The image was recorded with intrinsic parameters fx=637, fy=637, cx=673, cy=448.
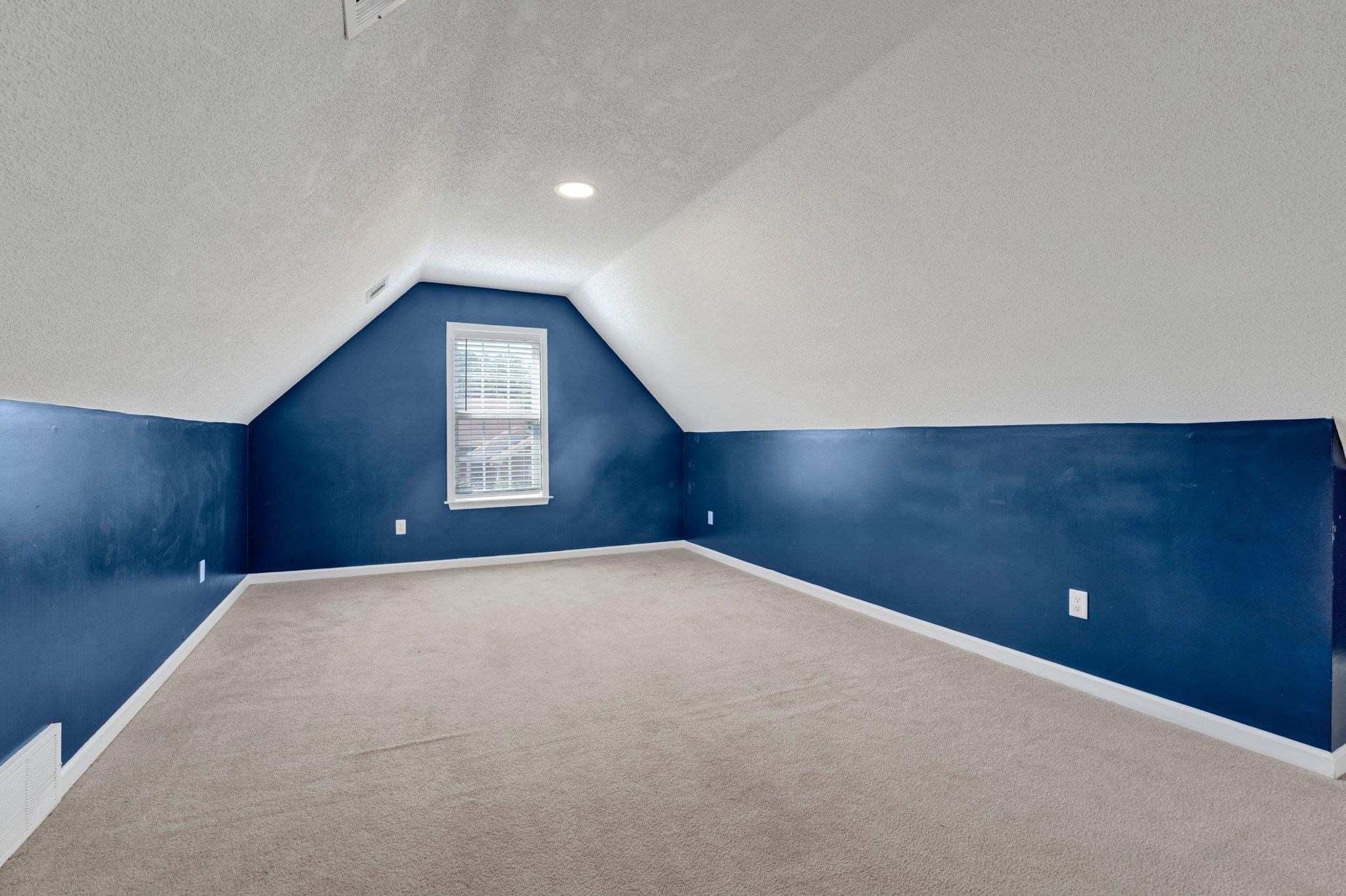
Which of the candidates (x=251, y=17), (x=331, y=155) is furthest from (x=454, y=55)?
(x=251, y=17)

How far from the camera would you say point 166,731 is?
2.24m

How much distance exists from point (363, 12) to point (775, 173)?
164 cm

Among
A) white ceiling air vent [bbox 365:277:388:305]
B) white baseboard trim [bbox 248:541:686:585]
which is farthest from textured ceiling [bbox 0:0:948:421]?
white baseboard trim [bbox 248:541:686:585]

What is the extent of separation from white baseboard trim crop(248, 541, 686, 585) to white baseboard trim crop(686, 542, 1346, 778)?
2338 mm

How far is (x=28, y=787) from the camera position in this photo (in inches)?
64.5

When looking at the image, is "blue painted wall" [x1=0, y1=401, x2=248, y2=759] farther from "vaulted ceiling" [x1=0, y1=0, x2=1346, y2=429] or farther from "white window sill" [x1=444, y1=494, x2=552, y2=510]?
"white window sill" [x1=444, y1=494, x2=552, y2=510]

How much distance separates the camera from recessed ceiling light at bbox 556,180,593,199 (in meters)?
2.93

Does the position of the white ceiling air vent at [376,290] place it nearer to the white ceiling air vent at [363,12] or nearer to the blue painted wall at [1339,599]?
the white ceiling air vent at [363,12]

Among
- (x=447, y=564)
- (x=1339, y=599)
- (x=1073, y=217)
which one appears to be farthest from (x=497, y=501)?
(x=1339, y=599)

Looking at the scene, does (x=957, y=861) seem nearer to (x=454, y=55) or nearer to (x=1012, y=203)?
(x=1012, y=203)

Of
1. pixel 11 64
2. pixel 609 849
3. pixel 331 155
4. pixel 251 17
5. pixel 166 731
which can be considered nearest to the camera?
pixel 11 64

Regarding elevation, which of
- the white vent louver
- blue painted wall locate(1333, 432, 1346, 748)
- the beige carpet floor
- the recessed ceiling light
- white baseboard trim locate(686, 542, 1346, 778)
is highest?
the recessed ceiling light

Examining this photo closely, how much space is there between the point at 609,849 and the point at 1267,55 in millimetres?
2295

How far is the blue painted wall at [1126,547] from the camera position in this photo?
2.03 meters
